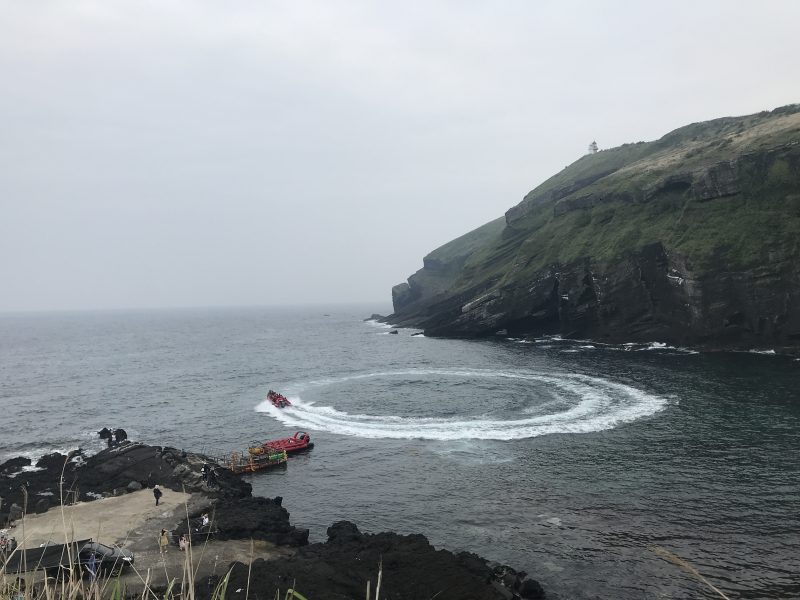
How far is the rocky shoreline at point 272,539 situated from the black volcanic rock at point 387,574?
49 mm

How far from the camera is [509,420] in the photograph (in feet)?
185

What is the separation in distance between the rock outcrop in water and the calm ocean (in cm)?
924

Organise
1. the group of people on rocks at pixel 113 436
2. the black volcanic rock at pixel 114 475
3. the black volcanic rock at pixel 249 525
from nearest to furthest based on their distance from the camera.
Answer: the black volcanic rock at pixel 249 525 < the black volcanic rock at pixel 114 475 < the group of people on rocks at pixel 113 436

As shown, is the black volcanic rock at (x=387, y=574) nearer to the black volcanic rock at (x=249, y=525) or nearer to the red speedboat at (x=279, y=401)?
the black volcanic rock at (x=249, y=525)

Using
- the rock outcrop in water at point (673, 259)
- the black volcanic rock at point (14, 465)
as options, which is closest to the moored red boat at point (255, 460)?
the black volcanic rock at point (14, 465)

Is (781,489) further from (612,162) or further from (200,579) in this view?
(612,162)

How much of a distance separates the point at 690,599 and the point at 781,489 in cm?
1620

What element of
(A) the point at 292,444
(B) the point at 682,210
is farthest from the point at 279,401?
(B) the point at 682,210

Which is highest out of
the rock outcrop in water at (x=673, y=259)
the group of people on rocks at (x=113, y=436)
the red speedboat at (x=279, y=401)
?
the rock outcrop in water at (x=673, y=259)

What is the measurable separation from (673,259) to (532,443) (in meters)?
65.3

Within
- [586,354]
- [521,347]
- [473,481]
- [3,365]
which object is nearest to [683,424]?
[473,481]

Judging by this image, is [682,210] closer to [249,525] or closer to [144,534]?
[249,525]

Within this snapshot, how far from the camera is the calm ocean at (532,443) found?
97.5ft

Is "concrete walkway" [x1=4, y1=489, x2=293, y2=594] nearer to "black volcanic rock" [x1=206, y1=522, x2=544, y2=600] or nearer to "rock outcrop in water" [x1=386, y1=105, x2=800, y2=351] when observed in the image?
"black volcanic rock" [x1=206, y1=522, x2=544, y2=600]
